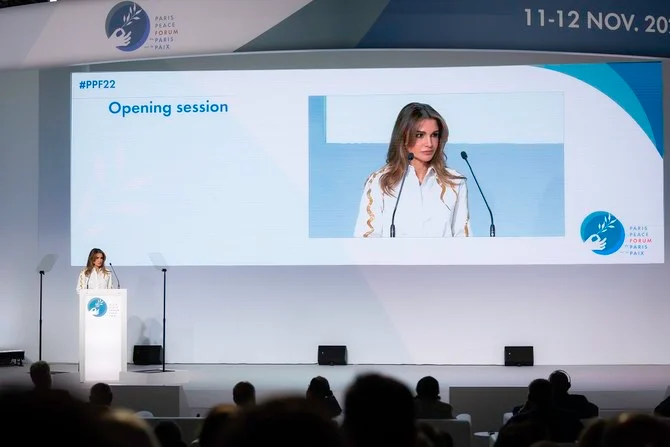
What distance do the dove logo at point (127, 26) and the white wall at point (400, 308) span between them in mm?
531

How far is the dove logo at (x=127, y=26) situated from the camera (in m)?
8.80

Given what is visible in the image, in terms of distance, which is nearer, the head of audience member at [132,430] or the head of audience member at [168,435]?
the head of audience member at [132,430]

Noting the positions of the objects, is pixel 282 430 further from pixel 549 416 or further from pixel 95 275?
pixel 95 275

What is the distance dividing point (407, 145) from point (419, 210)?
0.64 meters

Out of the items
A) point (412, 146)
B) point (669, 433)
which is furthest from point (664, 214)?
point (669, 433)

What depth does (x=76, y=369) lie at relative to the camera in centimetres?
912

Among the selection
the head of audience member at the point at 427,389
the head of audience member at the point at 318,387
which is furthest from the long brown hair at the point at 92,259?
the head of audience member at the point at 427,389

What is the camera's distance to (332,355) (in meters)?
9.27

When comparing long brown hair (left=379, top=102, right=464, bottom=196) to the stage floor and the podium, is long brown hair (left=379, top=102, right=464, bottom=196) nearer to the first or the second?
the stage floor

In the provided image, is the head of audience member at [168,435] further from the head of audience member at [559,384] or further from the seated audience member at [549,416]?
the head of audience member at [559,384]

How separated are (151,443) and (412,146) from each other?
8426mm

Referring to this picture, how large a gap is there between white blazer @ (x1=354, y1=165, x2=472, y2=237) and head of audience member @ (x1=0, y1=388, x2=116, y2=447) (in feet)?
27.7

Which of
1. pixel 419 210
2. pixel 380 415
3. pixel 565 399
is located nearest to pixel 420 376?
pixel 419 210

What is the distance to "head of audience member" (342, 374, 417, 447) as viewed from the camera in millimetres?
1445
